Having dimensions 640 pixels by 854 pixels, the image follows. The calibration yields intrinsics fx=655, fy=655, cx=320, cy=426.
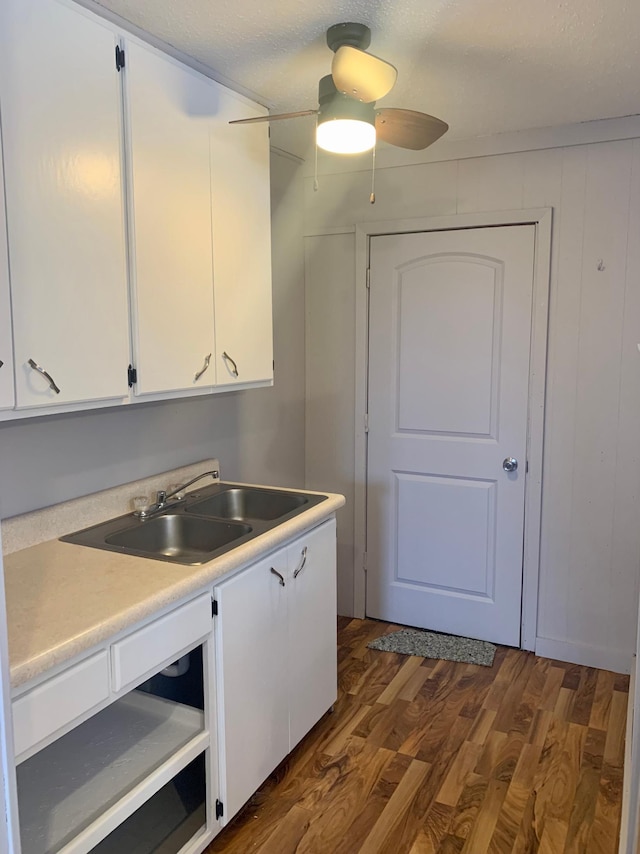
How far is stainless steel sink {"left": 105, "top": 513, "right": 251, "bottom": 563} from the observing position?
7.26 feet

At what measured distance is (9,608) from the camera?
1.52 meters

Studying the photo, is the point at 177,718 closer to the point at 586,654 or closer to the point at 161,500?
the point at 161,500

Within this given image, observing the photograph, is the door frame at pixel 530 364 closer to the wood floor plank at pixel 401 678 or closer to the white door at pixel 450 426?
the white door at pixel 450 426

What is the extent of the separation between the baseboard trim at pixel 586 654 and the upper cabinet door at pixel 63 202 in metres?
2.36

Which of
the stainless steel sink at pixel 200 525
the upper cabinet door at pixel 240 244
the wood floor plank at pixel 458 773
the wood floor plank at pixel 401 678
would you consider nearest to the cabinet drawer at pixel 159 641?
the stainless steel sink at pixel 200 525

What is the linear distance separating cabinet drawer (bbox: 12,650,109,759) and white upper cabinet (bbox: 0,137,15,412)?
62cm

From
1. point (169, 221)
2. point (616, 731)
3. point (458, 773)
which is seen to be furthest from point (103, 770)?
point (616, 731)

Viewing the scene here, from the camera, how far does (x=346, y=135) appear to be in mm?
1982

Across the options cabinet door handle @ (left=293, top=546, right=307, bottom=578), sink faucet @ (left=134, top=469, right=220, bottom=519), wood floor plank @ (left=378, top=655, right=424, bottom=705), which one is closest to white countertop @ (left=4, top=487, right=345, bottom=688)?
cabinet door handle @ (left=293, top=546, right=307, bottom=578)

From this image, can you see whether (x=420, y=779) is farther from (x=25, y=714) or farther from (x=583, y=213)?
(x=583, y=213)

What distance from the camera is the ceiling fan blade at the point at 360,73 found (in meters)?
1.74

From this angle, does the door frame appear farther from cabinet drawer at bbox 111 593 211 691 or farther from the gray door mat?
cabinet drawer at bbox 111 593 211 691

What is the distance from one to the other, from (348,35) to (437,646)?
264 cm

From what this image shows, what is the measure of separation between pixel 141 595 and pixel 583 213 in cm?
243
